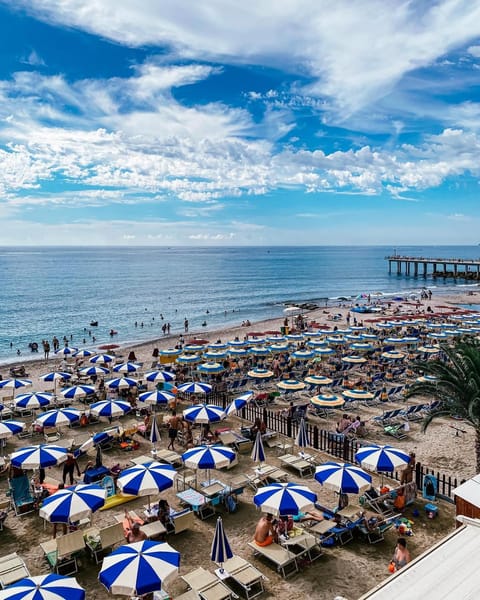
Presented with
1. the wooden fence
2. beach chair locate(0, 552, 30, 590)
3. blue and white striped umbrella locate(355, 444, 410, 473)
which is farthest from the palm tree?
beach chair locate(0, 552, 30, 590)

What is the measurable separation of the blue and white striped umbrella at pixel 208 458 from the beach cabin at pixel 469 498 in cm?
532

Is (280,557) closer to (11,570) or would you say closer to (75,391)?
(11,570)

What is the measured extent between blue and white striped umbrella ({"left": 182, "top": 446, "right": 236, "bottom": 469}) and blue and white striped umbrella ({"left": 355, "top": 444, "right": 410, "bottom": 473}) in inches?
127

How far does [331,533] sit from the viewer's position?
939 centimetres

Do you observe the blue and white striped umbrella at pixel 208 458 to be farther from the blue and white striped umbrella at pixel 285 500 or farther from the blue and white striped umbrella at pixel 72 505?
the blue and white striped umbrella at pixel 72 505

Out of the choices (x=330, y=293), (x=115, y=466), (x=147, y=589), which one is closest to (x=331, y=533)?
(x=147, y=589)

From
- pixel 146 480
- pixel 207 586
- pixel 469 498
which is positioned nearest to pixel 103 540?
pixel 146 480

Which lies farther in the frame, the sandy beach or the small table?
the small table

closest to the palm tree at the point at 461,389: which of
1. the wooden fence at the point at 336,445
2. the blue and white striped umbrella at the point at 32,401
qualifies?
the wooden fence at the point at 336,445

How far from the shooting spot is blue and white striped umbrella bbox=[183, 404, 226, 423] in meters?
13.8

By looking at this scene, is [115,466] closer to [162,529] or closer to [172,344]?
[162,529]

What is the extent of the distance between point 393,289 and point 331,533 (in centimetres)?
8265

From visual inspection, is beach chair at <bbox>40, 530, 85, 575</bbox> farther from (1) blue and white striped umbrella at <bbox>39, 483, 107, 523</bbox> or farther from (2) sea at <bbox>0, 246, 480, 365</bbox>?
(2) sea at <bbox>0, 246, 480, 365</bbox>

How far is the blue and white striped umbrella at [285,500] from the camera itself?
847 cm
